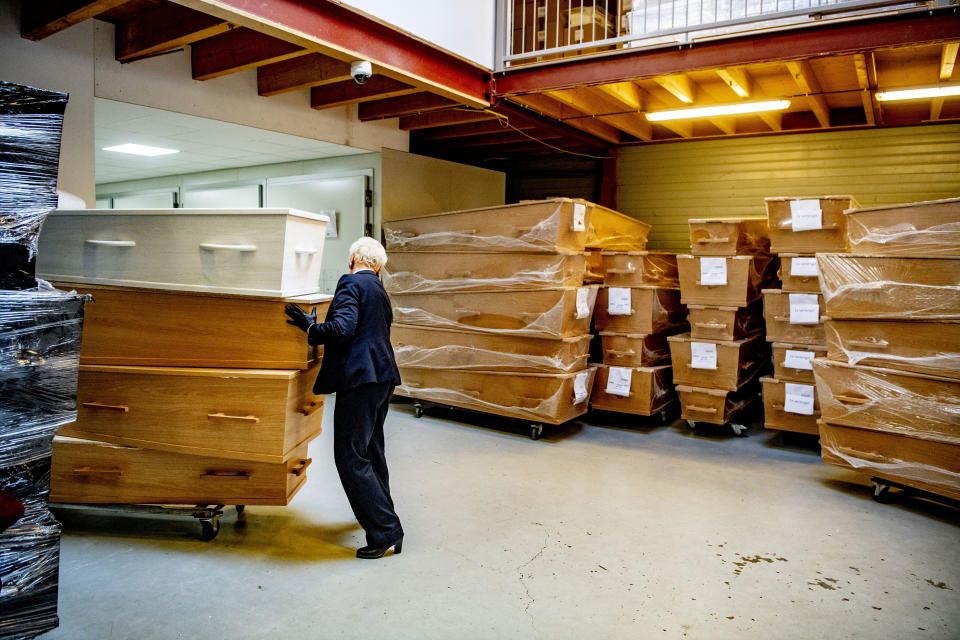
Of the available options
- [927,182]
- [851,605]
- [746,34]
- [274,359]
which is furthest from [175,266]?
[927,182]

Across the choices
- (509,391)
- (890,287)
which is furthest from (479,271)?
(890,287)

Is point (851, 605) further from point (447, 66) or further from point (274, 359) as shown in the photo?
point (447, 66)

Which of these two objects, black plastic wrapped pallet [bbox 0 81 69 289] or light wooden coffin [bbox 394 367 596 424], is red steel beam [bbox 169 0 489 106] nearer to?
black plastic wrapped pallet [bbox 0 81 69 289]

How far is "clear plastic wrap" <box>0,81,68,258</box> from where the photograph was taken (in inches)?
75.9

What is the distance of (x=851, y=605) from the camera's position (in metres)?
2.62

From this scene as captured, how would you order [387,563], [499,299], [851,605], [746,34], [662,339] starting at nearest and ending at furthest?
[851,605]
[387,563]
[746,34]
[499,299]
[662,339]

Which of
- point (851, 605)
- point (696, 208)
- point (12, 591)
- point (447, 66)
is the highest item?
point (447, 66)

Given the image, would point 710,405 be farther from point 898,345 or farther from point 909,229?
point 909,229

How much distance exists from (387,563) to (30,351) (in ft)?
5.60

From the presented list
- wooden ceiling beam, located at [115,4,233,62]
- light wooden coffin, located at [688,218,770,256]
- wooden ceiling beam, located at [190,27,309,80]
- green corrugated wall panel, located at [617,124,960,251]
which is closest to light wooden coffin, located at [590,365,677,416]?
light wooden coffin, located at [688,218,770,256]

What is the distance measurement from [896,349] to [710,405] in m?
1.58

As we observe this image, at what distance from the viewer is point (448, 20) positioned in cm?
455

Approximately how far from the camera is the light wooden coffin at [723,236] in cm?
490

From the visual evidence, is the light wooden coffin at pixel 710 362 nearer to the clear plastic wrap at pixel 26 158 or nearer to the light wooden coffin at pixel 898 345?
the light wooden coffin at pixel 898 345
